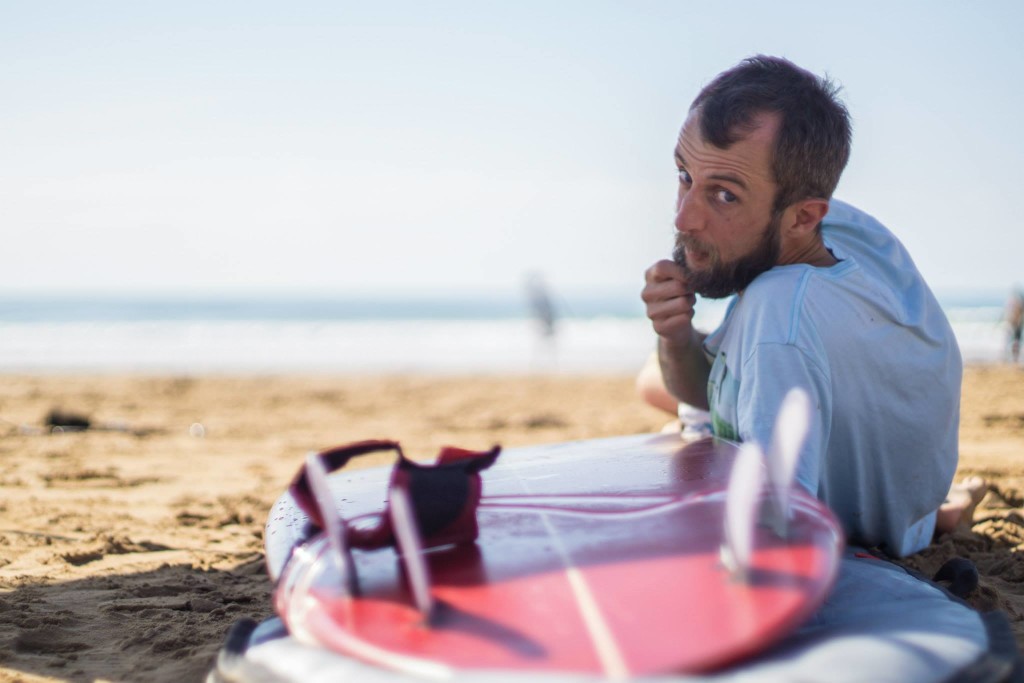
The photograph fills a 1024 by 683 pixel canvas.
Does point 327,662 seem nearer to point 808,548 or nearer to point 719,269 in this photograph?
point 808,548

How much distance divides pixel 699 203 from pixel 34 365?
16226 mm

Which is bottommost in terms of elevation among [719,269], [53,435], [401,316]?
[401,316]

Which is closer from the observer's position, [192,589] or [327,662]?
[327,662]

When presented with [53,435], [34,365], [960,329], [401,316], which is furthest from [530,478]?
[401,316]

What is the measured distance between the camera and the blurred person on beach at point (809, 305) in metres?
2.04

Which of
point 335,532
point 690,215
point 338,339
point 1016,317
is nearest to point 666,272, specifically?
point 690,215

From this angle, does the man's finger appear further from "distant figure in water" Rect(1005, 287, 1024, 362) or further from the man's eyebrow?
"distant figure in water" Rect(1005, 287, 1024, 362)

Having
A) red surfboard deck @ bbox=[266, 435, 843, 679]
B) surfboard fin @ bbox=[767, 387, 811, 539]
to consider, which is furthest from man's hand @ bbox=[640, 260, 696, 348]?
surfboard fin @ bbox=[767, 387, 811, 539]

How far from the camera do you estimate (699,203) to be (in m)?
2.27

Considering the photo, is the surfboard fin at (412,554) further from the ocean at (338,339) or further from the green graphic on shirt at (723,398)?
the ocean at (338,339)

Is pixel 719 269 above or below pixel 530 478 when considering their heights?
above

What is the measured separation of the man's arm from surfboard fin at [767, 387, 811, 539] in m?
0.91

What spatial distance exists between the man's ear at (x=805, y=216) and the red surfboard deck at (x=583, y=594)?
0.71 meters

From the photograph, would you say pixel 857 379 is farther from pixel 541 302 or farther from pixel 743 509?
pixel 541 302
